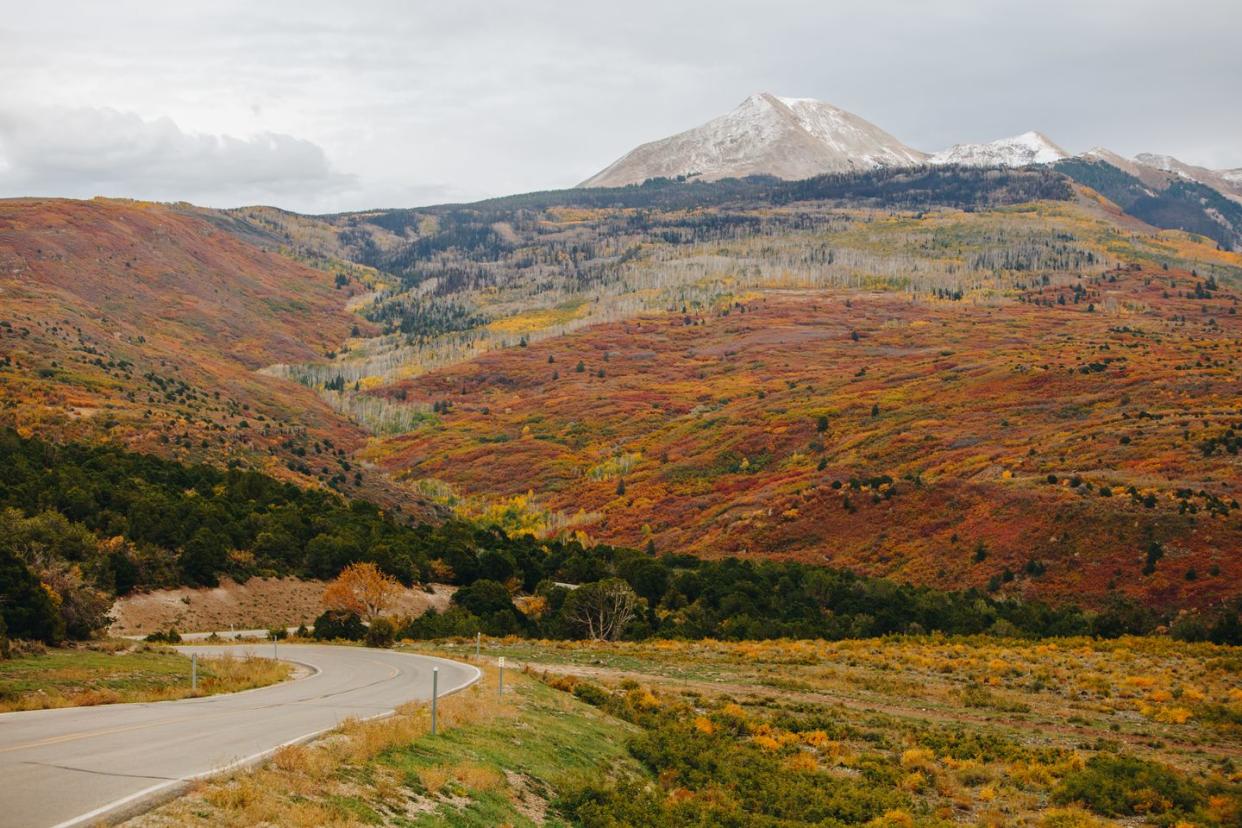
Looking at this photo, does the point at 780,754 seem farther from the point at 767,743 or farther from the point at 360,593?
the point at 360,593

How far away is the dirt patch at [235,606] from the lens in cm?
5428

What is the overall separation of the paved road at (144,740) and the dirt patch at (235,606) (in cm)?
3017

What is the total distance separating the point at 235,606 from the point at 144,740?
49.7 m

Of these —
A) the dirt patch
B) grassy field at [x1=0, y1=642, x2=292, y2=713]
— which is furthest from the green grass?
the dirt patch

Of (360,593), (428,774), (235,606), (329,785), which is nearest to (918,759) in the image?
(428,774)

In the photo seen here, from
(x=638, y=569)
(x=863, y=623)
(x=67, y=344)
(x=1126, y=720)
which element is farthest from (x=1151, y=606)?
(x=67, y=344)

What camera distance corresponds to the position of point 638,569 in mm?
81688

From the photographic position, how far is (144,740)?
15.9 meters

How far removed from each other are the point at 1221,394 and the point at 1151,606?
75.1 meters

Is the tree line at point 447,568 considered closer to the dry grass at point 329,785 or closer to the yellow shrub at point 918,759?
the dry grass at point 329,785

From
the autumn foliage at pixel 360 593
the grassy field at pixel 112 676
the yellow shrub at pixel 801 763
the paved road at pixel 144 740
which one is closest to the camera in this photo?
the paved road at pixel 144 740

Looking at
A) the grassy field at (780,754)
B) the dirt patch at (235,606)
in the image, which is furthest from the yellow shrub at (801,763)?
the dirt patch at (235,606)

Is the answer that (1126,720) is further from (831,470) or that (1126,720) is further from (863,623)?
(831,470)

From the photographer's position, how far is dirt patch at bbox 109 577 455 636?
54281 mm
